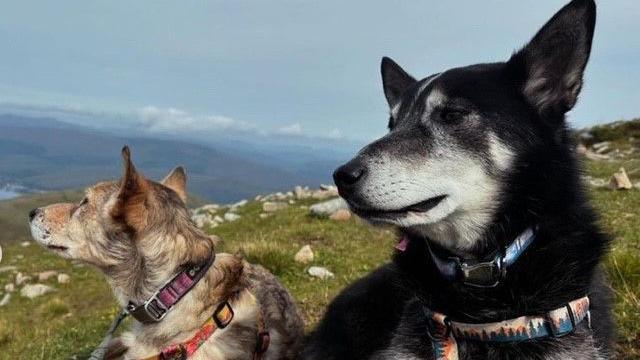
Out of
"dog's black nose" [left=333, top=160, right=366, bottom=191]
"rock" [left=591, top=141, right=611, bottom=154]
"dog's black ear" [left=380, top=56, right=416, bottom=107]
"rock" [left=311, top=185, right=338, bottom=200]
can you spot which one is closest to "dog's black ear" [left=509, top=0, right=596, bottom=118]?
"dog's black nose" [left=333, top=160, right=366, bottom=191]

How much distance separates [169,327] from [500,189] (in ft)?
12.9

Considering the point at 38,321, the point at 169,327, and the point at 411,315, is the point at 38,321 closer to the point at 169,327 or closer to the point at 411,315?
the point at 169,327

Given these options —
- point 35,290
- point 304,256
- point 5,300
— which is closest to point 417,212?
point 304,256

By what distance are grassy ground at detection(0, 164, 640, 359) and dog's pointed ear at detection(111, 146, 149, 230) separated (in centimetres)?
367

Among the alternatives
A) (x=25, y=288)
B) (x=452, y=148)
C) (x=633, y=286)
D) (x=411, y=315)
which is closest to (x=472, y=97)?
(x=452, y=148)

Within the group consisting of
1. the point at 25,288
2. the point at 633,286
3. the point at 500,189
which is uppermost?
the point at 500,189

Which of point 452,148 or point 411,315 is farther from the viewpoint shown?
point 411,315

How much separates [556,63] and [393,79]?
1967 millimetres

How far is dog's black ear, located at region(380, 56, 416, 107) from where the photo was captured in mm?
6516

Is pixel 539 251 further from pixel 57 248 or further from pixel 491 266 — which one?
pixel 57 248

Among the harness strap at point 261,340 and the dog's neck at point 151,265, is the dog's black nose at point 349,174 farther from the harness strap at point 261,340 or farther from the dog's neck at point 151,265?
the harness strap at point 261,340

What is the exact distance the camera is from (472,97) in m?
4.95

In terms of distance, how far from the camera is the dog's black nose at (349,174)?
15.2 feet

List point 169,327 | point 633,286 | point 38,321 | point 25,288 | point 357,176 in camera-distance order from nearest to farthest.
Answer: point 357,176, point 169,327, point 633,286, point 38,321, point 25,288
